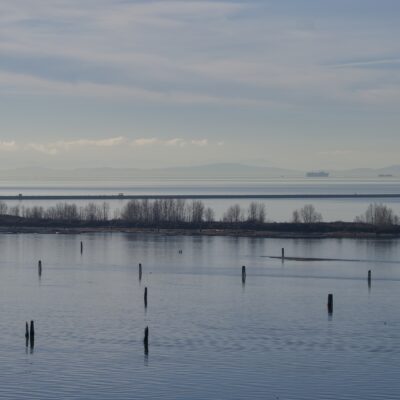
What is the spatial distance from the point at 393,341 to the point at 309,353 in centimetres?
507

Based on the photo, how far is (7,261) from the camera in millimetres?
84875

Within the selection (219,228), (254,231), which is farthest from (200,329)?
(219,228)

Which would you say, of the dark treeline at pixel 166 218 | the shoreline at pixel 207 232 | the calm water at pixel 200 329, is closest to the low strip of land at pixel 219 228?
the shoreline at pixel 207 232

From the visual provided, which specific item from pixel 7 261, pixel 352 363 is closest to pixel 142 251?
pixel 7 261

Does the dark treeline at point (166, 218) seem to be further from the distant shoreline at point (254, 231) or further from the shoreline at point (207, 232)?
the shoreline at point (207, 232)

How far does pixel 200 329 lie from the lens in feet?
156

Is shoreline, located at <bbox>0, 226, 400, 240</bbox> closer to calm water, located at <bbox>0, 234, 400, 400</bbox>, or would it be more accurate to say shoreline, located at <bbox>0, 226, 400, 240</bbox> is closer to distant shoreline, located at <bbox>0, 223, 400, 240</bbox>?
distant shoreline, located at <bbox>0, 223, 400, 240</bbox>

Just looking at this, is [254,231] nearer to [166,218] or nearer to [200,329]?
[166,218]

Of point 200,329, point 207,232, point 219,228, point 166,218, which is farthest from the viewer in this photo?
point 166,218

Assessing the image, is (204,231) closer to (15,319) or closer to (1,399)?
(15,319)

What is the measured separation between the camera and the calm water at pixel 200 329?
119ft

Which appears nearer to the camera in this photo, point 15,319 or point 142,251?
point 15,319

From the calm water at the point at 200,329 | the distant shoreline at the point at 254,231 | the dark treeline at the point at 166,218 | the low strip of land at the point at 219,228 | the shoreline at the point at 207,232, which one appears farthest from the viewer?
the dark treeline at the point at 166,218

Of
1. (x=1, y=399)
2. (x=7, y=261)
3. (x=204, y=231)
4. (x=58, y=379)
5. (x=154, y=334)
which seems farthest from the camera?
(x=204, y=231)
